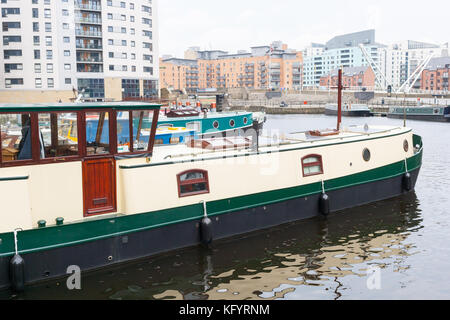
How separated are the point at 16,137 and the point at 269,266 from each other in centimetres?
815

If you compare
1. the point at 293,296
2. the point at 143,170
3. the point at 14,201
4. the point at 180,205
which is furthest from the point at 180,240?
the point at 14,201

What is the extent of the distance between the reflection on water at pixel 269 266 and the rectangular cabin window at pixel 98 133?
3.48m

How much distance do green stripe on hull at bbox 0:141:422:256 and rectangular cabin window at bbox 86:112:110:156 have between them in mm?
2005

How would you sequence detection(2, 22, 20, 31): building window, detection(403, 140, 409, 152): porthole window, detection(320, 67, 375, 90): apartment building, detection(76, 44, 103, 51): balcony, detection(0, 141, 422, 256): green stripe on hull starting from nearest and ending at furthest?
detection(0, 141, 422, 256): green stripe on hull
detection(403, 140, 409, 152): porthole window
detection(2, 22, 20, 31): building window
detection(76, 44, 103, 51): balcony
detection(320, 67, 375, 90): apartment building

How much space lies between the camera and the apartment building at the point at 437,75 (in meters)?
163

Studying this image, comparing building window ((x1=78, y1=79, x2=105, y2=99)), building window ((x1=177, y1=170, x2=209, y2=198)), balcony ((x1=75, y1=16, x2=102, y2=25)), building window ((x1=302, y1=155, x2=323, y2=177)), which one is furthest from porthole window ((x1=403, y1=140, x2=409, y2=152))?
balcony ((x1=75, y1=16, x2=102, y2=25))

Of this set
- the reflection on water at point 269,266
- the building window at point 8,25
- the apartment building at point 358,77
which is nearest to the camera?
the reflection on water at point 269,266

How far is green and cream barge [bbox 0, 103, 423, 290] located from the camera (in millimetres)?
11930

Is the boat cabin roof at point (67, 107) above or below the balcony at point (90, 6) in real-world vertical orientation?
below

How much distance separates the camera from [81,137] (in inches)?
503

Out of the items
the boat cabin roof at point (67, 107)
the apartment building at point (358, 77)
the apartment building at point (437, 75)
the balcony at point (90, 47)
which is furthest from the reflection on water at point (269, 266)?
the apartment building at point (358, 77)

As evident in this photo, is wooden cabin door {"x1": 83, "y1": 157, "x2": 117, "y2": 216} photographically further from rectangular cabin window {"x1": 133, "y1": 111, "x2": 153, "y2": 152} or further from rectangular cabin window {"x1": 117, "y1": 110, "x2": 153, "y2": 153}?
rectangular cabin window {"x1": 133, "y1": 111, "x2": 153, "y2": 152}

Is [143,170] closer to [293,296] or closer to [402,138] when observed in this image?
[293,296]

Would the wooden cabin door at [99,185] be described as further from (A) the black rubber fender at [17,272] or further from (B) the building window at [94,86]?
(B) the building window at [94,86]
